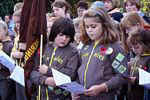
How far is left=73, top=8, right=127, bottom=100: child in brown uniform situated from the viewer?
371 cm

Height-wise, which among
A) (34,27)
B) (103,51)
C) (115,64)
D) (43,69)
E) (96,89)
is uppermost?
(34,27)

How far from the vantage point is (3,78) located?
5895 mm

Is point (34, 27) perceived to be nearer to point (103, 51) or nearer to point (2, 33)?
point (103, 51)

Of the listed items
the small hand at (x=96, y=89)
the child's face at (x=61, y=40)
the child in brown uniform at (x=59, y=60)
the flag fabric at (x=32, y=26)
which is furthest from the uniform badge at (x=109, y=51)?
the flag fabric at (x=32, y=26)

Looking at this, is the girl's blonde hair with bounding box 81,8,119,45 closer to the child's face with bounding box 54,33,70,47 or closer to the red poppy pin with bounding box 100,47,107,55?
the red poppy pin with bounding box 100,47,107,55

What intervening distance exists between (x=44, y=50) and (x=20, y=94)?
176cm

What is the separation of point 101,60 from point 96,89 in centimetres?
34

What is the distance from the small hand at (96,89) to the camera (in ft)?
11.8

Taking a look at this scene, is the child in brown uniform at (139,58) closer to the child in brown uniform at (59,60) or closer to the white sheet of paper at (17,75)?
the child in brown uniform at (59,60)

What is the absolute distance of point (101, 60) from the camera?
378 centimetres

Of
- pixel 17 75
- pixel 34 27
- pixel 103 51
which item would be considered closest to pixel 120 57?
pixel 103 51

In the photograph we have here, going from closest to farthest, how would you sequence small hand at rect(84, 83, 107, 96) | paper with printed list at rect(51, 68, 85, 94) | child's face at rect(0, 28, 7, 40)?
paper with printed list at rect(51, 68, 85, 94)
small hand at rect(84, 83, 107, 96)
child's face at rect(0, 28, 7, 40)

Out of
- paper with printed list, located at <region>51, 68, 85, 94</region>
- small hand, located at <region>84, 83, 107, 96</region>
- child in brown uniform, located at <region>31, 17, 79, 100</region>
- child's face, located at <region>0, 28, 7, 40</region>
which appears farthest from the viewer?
child's face, located at <region>0, 28, 7, 40</region>

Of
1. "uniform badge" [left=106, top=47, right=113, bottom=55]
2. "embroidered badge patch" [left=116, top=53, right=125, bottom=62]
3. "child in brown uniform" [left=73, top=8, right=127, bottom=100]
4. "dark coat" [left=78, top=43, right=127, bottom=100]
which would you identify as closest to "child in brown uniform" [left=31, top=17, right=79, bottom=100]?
"child in brown uniform" [left=73, top=8, right=127, bottom=100]
